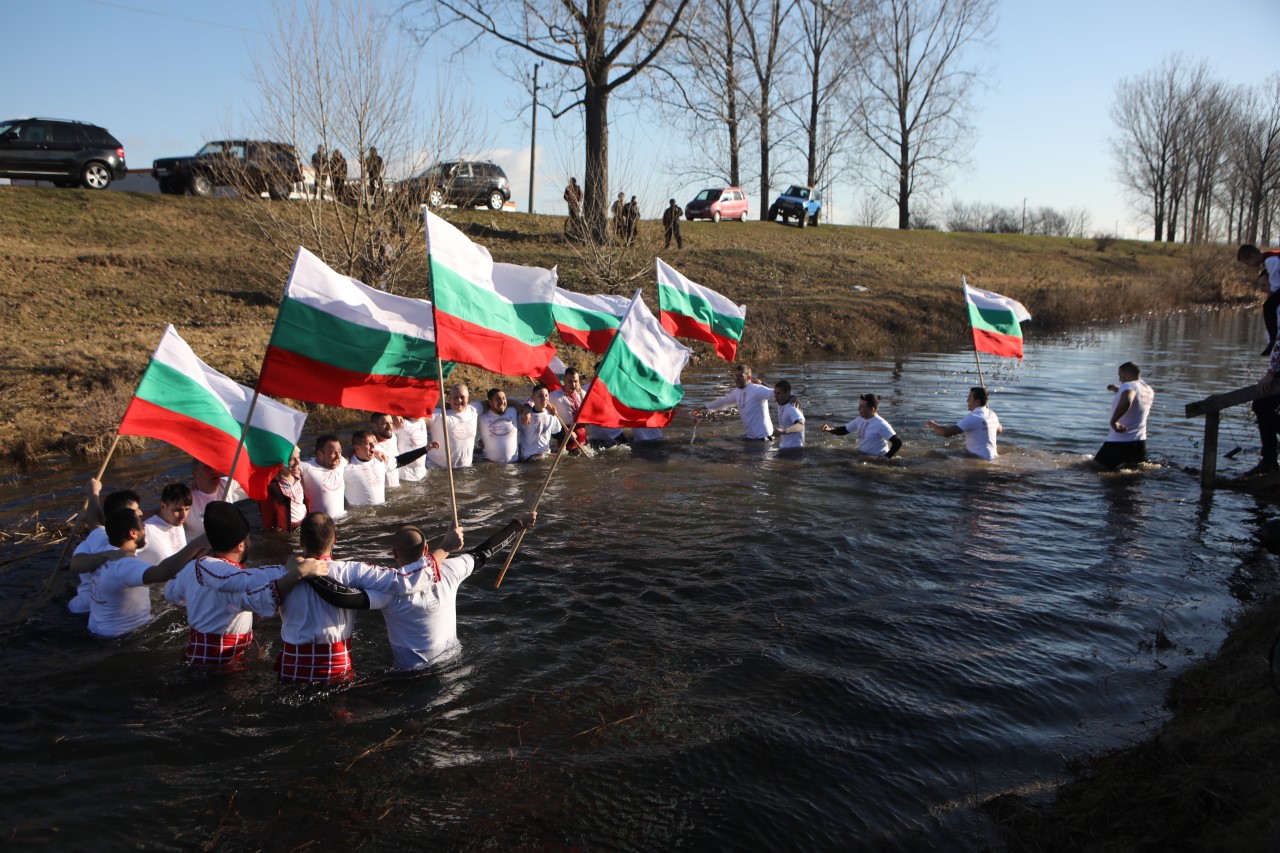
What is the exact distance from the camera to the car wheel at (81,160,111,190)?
1160 inches

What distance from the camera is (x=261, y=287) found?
24.6 metres

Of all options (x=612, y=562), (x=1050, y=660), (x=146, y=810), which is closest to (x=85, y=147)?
(x=612, y=562)

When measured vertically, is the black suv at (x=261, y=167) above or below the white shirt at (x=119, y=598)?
above

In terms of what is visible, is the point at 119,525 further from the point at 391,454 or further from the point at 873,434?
the point at 873,434

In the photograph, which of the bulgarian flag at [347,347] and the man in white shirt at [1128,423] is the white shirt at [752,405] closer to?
the man in white shirt at [1128,423]

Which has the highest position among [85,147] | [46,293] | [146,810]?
[85,147]

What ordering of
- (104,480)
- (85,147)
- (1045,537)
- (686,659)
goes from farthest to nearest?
(85,147) < (104,480) < (1045,537) < (686,659)

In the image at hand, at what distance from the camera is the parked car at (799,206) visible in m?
52.1

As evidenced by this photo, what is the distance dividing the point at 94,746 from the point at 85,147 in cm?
2849

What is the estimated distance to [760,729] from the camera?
688 centimetres

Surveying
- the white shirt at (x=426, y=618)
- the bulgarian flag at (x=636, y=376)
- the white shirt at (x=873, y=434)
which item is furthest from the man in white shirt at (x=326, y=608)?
the white shirt at (x=873, y=434)

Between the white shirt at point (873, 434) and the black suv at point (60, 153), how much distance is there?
26.3m

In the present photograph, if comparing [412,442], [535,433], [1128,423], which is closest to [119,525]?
[412,442]

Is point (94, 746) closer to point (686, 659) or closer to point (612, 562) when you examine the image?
point (686, 659)
